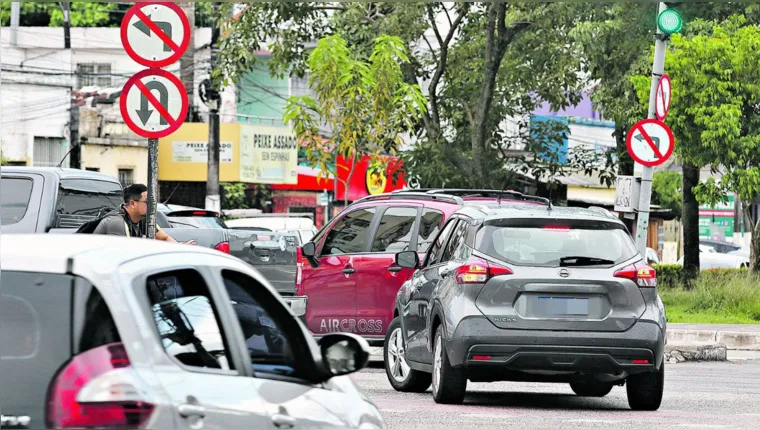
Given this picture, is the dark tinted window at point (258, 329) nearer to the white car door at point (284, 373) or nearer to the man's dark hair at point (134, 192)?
the white car door at point (284, 373)

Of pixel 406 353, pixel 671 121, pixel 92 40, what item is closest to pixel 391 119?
pixel 671 121

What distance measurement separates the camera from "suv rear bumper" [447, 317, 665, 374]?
10.9 m

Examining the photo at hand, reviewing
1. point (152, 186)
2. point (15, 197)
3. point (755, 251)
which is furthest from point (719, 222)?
point (152, 186)

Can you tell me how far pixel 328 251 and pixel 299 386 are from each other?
1032 cm

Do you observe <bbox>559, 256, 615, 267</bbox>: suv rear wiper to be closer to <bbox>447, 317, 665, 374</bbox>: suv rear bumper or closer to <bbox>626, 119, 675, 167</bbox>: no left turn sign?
<bbox>447, 317, 665, 374</bbox>: suv rear bumper

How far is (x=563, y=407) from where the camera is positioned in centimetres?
1177

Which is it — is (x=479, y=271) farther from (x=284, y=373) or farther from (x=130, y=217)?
(x=284, y=373)

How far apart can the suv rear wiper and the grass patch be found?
11945 millimetres

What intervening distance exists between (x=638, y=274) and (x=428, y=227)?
3.52 meters

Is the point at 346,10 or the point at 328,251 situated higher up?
the point at 346,10

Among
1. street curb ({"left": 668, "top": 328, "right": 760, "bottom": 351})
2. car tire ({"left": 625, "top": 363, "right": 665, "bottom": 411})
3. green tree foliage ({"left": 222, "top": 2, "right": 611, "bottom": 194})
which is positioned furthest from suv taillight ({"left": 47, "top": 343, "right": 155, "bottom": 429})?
green tree foliage ({"left": 222, "top": 2, "right": 611, "bottom": 194})

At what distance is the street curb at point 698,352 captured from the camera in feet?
58.8

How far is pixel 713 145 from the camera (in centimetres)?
2544

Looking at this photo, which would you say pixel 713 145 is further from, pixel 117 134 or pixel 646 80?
pixel 117 134
